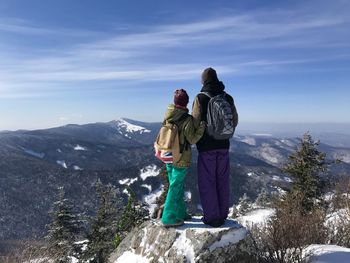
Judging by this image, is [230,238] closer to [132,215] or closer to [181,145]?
[181,145]

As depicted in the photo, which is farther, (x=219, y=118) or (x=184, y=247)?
(x=184, y=247)

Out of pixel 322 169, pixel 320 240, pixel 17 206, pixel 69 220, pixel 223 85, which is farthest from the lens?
pixel 17 206

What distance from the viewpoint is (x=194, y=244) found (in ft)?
24.2

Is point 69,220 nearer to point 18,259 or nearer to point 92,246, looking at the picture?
point 92,246

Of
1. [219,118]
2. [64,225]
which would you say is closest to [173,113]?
[219,118]

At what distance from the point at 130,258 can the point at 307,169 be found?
55.9 ft

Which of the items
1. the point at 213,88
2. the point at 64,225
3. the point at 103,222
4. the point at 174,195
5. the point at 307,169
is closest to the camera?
the point at 213,88

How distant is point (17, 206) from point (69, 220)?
187m

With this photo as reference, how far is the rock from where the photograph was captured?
7.33 metres

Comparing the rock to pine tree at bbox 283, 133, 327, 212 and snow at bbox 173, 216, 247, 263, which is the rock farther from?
pine tree at bbox 283, 133, 327, 212

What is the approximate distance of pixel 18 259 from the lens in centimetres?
1376

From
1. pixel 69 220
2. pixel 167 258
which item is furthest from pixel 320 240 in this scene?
pixel 69 220

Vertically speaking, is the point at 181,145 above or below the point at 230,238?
above

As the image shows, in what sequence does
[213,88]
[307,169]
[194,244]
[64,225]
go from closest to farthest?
[194,244]
[213,88]
[307,169]
[64,225]
